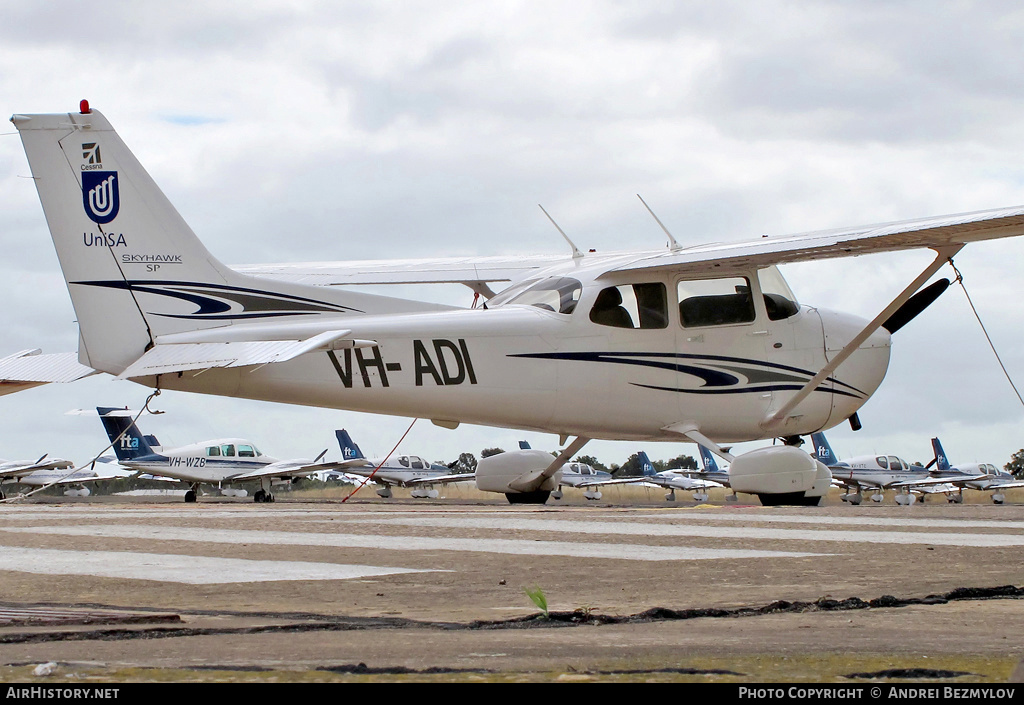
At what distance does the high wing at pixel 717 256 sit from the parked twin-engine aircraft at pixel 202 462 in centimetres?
3140

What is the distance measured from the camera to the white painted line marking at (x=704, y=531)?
731 cm

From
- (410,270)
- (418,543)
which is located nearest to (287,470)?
(410,270)

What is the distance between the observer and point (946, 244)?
12.3 m

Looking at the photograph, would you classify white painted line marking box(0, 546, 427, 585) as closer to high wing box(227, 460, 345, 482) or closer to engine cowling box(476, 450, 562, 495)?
engine cowling box(476, 450, 562, 495)

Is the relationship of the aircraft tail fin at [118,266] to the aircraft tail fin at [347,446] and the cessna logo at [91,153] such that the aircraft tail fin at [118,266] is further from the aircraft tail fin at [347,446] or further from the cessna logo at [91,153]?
the aircraft tail fin at [347,446]

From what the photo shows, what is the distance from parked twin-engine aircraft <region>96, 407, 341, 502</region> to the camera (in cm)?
4697

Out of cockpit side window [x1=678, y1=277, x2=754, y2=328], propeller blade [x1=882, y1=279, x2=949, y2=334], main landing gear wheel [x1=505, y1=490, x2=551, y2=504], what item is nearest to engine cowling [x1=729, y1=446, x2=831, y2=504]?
cockpit side window [x1=678, y1=277, x2=754, y2=328]

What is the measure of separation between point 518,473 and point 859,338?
538 cm

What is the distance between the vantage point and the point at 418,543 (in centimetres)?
750

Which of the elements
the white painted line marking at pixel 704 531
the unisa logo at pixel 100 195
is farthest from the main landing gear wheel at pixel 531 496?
the unisa logo at pixel 100 195

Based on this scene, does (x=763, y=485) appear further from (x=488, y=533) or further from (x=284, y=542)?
(x=284, y=542)

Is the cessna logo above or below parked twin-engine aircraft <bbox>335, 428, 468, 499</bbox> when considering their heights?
above

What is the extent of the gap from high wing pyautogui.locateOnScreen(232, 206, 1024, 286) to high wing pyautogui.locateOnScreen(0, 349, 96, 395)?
2112mm

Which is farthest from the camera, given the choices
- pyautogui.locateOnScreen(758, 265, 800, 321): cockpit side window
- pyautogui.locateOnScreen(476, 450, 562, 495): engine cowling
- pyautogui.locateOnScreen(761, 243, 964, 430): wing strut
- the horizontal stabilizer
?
pyautogui.locateOnScreen(476, 450, 562, 495): engine cowling
